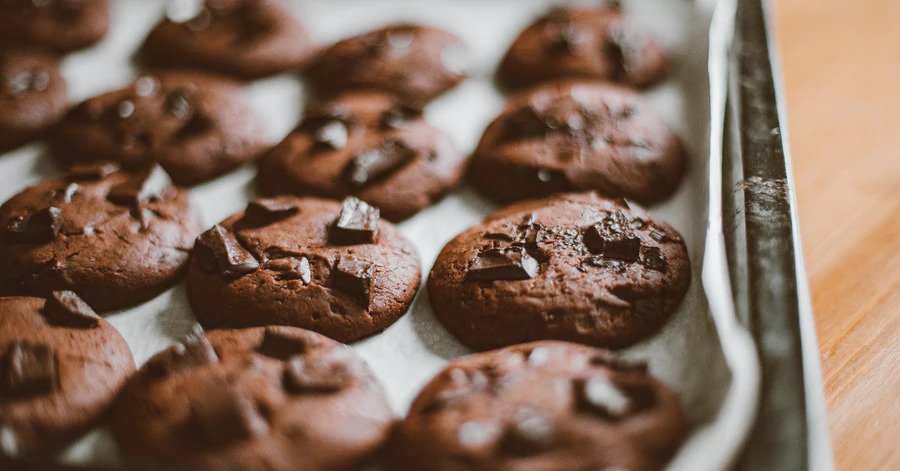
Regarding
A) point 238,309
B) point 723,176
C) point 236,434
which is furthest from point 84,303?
point 723,176

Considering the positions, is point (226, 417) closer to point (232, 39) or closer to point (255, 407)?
point (255, 407)

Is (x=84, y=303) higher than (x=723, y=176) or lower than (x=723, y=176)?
lower

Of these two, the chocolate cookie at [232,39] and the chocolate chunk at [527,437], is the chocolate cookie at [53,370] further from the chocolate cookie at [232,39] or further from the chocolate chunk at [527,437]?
the chocolate cookie at [232,39]

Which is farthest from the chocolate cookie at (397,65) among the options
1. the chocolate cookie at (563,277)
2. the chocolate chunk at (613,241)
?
the chocolate chunk at (613,241)

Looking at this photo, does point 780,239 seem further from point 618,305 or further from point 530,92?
point 530,92

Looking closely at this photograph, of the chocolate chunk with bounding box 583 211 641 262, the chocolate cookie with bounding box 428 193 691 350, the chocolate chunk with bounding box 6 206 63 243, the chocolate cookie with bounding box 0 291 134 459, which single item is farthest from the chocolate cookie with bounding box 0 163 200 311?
the chocolate chunk with bounding box 583 211 641 262

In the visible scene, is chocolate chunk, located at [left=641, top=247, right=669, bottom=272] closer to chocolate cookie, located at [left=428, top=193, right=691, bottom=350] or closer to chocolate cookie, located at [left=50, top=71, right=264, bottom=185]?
chocolate cookie, located at [left=428, top=193, right=691, bottom=350]
